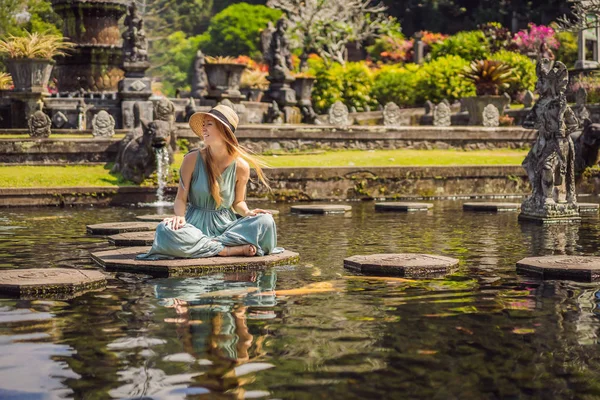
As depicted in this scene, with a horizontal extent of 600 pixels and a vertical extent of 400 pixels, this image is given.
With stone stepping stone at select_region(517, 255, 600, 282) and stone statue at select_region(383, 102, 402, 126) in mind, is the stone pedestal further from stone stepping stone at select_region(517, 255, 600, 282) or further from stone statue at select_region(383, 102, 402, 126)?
stone stepping stone at select_region(517, 255, 600, 282)

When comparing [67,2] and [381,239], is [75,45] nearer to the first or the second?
[67,2]

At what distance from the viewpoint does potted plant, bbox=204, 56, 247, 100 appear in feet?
99.2

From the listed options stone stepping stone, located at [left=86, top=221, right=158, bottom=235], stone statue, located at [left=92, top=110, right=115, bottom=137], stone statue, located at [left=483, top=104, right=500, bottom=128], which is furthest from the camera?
stone statue, located at [left=483, top=104, right=500, bottom=128]

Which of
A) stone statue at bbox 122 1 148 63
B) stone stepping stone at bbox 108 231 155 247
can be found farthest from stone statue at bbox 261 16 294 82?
stone stepping stone at bbox 108 231 155 247

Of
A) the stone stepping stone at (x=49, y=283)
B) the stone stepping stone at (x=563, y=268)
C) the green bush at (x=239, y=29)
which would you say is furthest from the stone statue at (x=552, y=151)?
the green bush at (x=239, y=29)

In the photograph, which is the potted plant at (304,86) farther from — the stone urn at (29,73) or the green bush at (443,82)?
the stone urn at (29,73)

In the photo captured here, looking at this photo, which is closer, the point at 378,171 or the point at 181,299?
the point at 181,299

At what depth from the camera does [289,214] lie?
15.9m

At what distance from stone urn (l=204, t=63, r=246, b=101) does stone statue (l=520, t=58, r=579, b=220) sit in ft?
54.1

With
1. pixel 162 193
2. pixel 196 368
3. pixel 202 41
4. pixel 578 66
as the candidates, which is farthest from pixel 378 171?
pixel 202 41

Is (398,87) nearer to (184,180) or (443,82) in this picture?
(443,82)

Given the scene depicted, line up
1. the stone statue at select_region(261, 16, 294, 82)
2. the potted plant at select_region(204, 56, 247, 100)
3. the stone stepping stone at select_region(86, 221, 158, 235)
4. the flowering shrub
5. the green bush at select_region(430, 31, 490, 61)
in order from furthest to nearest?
the flowering shrub < the green bush at select_region(430, 31, 490, 61) < the stone statue at select_region(261, 16, 294, 82) < the potted plant at select_region(204, 56, 247, 100) < the stone stepping stone at select_region(86, 221, 158, 235)

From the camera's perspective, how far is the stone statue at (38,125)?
20.8 m

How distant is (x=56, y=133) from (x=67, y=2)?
29.8ft
